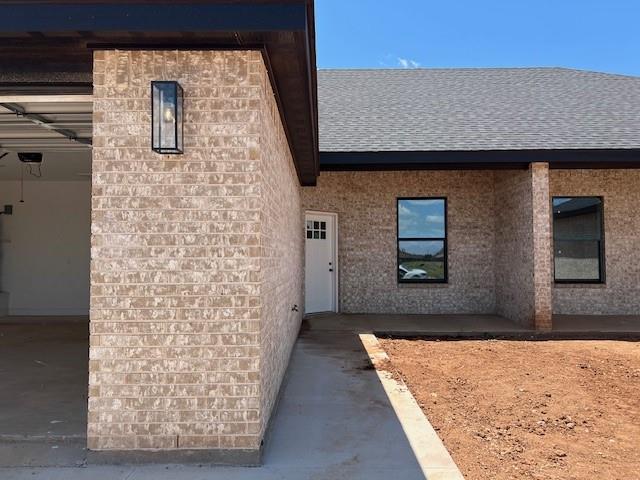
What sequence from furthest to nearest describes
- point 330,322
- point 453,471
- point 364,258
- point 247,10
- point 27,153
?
point 364,258 < point 330,322 < point 27,153 < point 453,471 < point 247,10

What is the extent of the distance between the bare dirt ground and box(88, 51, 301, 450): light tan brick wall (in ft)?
6.37

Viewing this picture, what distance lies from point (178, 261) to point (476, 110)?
10.3m

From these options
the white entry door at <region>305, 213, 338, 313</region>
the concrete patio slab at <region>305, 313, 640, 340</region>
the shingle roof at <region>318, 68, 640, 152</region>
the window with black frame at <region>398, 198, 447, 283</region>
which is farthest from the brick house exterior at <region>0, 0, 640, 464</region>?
the window with black frame at <region>398, 198, 447, 283</region>

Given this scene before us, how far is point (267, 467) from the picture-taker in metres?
3.45

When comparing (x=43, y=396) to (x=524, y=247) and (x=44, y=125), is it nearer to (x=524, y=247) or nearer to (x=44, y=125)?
(x=44, y=125)

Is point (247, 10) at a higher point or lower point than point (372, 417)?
higher

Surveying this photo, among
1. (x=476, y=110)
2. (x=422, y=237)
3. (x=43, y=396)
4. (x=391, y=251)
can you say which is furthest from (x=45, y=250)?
(x=476, y=110)

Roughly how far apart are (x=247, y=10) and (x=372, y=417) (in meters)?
3.65

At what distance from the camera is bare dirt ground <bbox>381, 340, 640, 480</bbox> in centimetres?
369

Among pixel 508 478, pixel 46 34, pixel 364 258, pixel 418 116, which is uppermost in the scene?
pixel 418 116

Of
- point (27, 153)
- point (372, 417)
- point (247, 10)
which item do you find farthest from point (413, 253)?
point (247, 10)

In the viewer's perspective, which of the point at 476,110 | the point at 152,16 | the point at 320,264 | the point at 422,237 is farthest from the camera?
the point at 476,110

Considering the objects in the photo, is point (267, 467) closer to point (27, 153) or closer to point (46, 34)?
point (46, 34)

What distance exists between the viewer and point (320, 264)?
11180mm
